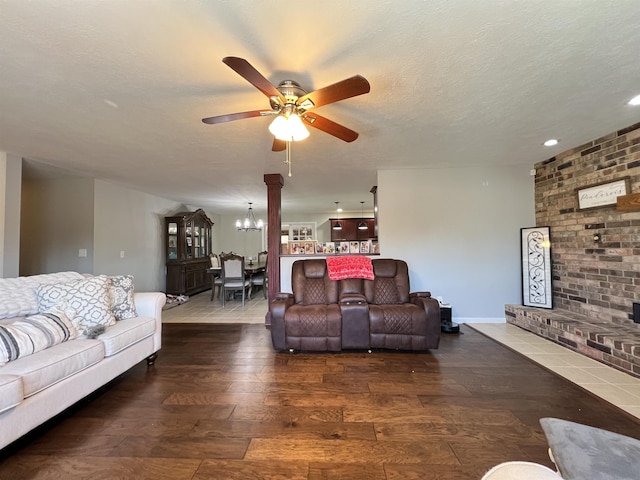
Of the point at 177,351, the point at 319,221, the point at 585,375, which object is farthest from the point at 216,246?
the point at 585,375

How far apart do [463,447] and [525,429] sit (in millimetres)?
475

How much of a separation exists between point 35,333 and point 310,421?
188 cm

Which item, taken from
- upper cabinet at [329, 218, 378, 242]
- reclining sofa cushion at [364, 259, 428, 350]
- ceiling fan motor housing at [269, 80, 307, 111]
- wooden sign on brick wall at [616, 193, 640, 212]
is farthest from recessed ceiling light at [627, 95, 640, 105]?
upper cabinet at [329, 218, 378, 242]

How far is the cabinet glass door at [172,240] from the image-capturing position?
6395 millimetres

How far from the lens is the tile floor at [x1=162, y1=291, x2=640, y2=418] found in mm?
2084

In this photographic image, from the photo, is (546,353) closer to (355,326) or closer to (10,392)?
(355,326)

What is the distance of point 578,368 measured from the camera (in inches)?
98.0

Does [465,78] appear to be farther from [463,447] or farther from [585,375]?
[585,375]

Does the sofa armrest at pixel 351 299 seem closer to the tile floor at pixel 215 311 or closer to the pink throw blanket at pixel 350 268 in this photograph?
the pink throw blanket at pixel 350 268

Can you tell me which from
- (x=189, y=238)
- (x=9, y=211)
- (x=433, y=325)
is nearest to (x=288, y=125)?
(x=433, y=325)

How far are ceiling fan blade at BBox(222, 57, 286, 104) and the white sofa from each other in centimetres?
195

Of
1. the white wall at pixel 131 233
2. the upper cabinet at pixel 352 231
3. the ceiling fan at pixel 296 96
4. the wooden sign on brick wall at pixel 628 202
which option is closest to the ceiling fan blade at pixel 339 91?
the ceiling fan at pixel 296 96

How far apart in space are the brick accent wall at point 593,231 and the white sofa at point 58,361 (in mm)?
4674

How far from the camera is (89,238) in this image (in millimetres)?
4418
